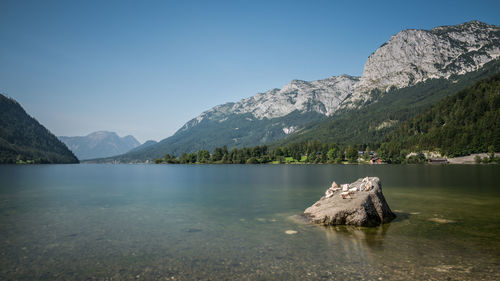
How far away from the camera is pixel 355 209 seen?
69.9ft

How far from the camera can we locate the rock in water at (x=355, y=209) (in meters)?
21.3

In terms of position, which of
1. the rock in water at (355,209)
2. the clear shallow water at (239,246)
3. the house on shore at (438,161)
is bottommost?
the clear shallow water at (239,246)

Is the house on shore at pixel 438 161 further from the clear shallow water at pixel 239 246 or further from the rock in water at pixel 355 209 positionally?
the rock in water at pixel 355 209

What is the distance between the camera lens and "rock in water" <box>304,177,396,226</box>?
21.3 m

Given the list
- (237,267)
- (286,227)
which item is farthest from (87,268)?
(286,227)

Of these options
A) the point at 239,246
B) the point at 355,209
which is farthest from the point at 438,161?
the point at 239,246

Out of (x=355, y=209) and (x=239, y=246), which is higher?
(x=355, y=209)

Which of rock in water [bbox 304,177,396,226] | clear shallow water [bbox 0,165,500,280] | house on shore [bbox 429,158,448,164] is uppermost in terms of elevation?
house on shore [bbox 429,158,448,164]

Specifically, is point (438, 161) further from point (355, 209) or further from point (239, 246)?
point (239, 246)

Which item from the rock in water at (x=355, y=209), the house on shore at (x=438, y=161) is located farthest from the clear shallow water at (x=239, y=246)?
the house on shore at (x=438, y=161)

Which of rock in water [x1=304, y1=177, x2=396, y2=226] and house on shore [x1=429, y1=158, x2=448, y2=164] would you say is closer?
rock in water [x1=304, y1=177, x2=396, y2=226]

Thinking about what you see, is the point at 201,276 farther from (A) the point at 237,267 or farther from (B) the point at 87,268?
(B) the point at 87,268

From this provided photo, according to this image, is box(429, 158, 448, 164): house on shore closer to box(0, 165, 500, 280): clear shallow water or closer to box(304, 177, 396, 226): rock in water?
box(0, 165, 500, 280): clear shallow water

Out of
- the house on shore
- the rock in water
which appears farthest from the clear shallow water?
the house on shore
